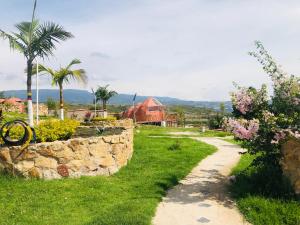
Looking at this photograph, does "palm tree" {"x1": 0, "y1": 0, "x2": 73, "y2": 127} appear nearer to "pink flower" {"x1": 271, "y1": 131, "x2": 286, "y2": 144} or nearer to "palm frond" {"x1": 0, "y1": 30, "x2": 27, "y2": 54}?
"palm frond" {"x1": 0, "y1": 30, "x2": 27, "y2": 54}

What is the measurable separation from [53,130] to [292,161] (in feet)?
26.4

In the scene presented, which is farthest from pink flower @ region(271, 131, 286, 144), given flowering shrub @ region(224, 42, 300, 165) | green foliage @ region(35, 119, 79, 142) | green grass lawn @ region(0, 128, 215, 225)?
green foliage @ region(35, 119, 79, 142)

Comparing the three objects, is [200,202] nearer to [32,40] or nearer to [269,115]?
[269,115]

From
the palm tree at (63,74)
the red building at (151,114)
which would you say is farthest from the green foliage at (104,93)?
the palm tree at (63,74)

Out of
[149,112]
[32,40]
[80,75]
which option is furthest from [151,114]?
[32,40]

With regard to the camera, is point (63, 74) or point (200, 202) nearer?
point (200, 202)

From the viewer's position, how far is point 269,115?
33.6ft

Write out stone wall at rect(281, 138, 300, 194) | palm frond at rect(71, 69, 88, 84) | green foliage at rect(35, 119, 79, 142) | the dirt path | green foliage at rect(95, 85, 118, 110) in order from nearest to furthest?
1. the dirt path
2. stone wall at rect(281, 138, 300, 194)
3. green foliage at rect(35, 119, 79, 142)
4. palm frond at rect(71, 69, 88, 84)
5. green foliage at rect(95, 85, 118, 110)

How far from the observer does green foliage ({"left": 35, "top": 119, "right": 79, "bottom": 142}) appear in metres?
13.5

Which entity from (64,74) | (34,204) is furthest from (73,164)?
(64,74)

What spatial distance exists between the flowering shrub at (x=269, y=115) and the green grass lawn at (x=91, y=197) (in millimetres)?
2898

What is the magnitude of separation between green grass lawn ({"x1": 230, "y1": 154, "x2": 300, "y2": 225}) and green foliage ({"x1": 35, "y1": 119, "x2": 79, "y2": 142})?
6.42 m

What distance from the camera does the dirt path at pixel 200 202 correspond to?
9086 mm

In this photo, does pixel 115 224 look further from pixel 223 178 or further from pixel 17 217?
pixel 223 178
